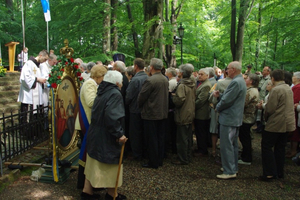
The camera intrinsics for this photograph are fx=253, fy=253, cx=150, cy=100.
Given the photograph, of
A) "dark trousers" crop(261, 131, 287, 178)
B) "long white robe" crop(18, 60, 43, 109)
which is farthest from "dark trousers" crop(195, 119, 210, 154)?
"long white robe" crop(18, 60, 43, 109)

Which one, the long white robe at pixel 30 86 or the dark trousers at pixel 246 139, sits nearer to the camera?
the dark trousers at pixel 246 139

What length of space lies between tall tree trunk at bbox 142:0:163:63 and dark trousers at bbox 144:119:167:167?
→ 419cm

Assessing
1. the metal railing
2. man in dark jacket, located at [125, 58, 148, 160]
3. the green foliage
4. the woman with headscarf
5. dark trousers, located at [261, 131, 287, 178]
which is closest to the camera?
the woman with headscarf

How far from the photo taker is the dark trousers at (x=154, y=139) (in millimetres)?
5066

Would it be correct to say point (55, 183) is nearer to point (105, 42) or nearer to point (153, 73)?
point (153, 73)

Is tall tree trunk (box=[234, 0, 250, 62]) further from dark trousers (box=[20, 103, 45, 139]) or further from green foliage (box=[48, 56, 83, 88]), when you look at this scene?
dark trousers (box=[20, 103, 45, 139])

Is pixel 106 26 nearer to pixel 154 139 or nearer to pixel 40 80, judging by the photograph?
pixel 40 80

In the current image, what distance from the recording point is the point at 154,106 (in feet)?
16.4

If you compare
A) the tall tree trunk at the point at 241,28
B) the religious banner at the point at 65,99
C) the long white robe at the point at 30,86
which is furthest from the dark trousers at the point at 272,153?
the tall tree trunk at the point at 241,28

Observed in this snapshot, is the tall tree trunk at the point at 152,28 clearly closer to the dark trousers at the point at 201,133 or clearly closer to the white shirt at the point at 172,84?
the white shirt at the point at 172,84

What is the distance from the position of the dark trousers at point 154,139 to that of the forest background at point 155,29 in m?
4.20

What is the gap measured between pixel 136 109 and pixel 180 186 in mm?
1868

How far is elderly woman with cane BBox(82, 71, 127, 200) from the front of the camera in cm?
331

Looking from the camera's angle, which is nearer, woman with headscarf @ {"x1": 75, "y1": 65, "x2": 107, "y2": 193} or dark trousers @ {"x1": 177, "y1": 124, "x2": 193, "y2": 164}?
woman with headscarf @ {"x1": 75, "y1": 65, "x2": 107, "y2": 193}
